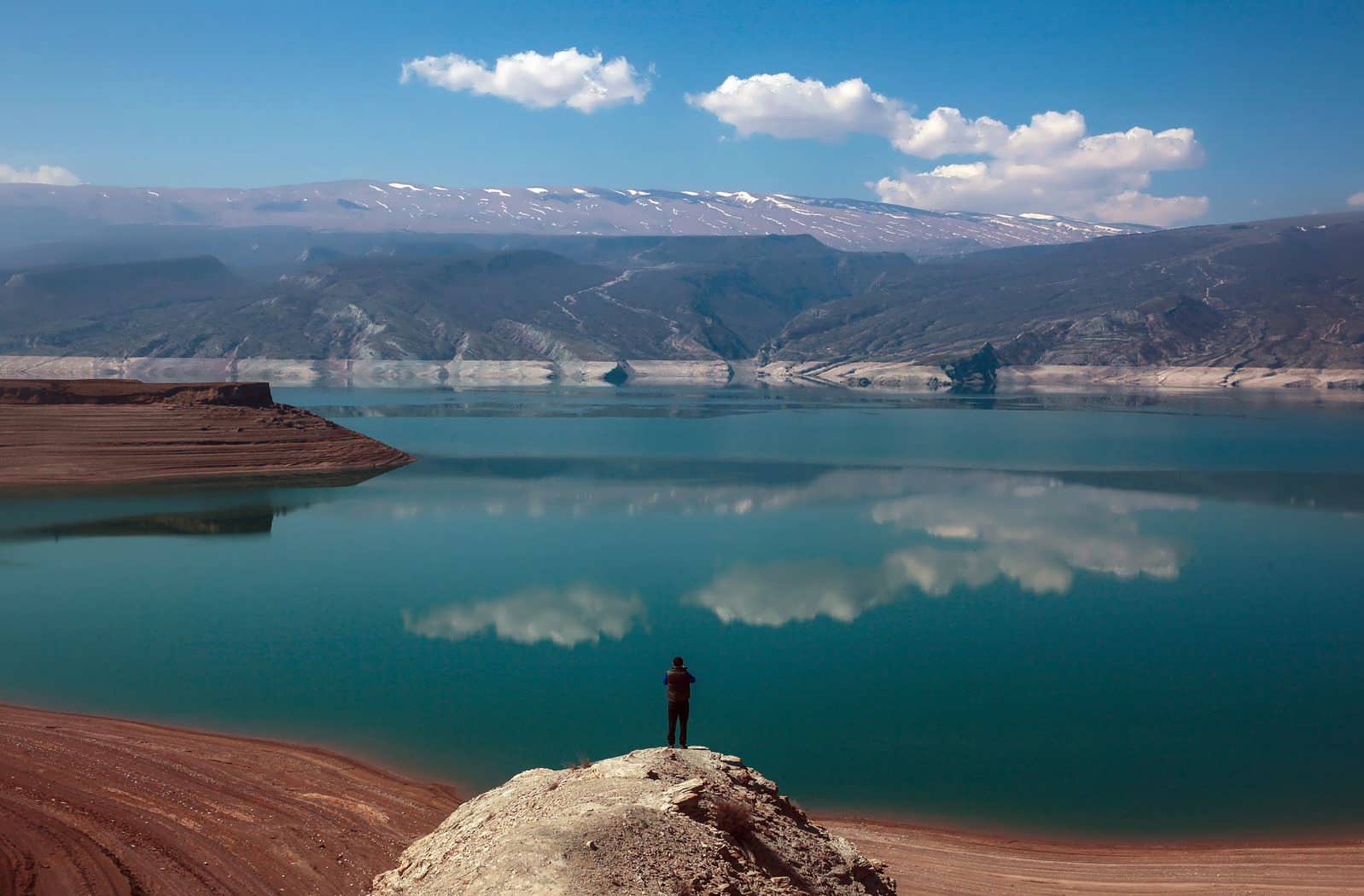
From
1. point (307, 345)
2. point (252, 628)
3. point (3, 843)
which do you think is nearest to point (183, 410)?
point (252, 628)

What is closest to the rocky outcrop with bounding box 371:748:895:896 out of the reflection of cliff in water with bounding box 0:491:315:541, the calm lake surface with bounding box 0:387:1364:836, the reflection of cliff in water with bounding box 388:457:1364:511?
the calm lake surface with bounding box 0:387:1364:836

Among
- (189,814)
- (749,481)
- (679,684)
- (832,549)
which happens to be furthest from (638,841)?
(749,481)

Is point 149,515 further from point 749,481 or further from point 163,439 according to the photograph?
point 749,481

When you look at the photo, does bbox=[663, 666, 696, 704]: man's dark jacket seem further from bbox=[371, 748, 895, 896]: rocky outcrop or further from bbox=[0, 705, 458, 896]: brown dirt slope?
bbox=[0, 705, 458, 896]: brown dirt slope

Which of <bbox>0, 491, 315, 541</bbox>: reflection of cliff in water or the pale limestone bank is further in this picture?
the pale limestone bank

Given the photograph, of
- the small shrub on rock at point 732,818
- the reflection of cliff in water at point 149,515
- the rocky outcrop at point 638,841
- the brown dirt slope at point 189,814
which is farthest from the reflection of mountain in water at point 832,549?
the small shrub on rock at point 732,818

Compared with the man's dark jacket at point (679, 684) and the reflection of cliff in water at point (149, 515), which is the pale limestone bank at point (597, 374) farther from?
the man's dark jacket at point (679, 684)
